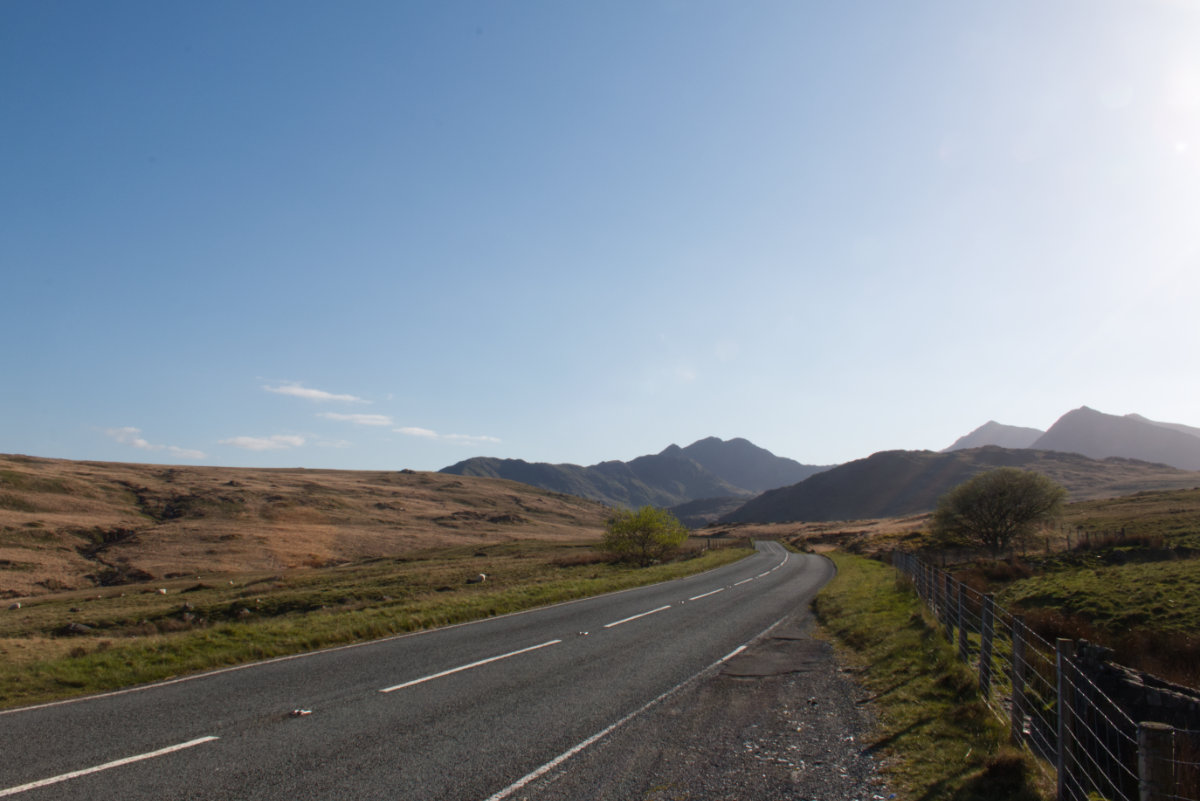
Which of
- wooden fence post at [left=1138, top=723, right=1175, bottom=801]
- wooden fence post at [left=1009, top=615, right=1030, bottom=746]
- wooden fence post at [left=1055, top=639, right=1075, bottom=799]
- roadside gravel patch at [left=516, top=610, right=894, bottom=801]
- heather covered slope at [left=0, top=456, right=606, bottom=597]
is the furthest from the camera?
heather covered slope at [left=0, top=456, right=606, bottom=597]

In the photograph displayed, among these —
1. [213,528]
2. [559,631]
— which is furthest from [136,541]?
[559,631]

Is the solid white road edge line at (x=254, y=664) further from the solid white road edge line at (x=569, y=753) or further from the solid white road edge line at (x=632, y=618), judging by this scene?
the solid white road edge line at (x=569, y=753)

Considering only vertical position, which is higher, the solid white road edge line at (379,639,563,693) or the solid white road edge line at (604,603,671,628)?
the solid white road edge line at (379,639,563,693)

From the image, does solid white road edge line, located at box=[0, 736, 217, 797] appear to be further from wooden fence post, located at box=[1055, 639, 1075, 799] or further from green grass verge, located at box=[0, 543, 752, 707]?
wooden fence post, located at box=[1055, 639, 1075, 799]

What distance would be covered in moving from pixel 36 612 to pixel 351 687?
4238 cm

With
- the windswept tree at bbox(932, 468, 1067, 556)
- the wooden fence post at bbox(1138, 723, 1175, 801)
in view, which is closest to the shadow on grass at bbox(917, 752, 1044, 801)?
the wooden fence post at bbox(1138, 723, 1175, 801)

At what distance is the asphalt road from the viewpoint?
675cm

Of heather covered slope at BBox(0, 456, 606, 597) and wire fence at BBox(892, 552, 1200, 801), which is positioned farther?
heather covered slope at BBox(0, 456, 606, 597)

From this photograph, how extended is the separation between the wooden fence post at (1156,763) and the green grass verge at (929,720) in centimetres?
212

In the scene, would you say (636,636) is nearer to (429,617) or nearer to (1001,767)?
(429,617)

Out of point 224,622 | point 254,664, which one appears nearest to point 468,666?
point 254,664

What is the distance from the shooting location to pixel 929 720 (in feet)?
29.7

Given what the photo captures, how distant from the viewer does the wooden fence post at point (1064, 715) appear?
5992 millimetres

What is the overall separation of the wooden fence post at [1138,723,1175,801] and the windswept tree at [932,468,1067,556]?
6030 centimetres
